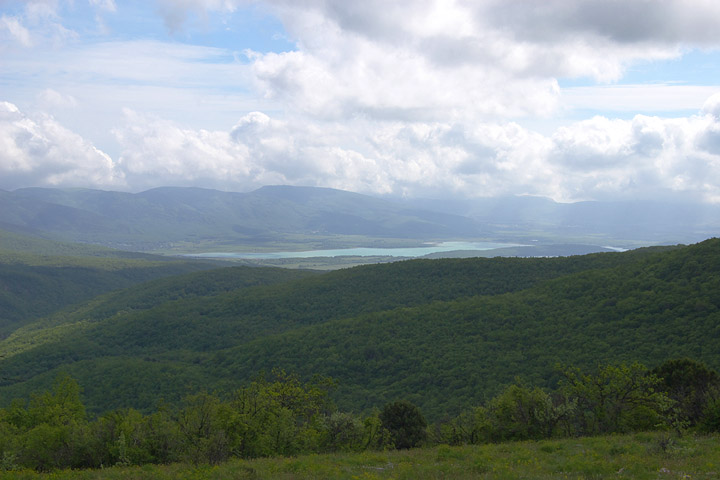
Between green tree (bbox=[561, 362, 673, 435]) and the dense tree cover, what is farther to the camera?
the dense tree cover

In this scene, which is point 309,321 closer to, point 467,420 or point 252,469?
point 467,420

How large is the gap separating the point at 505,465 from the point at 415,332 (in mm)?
77875

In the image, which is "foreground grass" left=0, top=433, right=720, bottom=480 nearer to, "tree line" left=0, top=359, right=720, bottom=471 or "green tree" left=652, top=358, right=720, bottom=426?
"tree line" left=0, top=359, right=720, bottom=471

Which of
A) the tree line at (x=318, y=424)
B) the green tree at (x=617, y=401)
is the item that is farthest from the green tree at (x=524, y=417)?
the green tree at (x=617, y=401)

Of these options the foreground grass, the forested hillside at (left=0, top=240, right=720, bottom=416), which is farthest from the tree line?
the forested hillside at (left=0, top=240, right=720, bottom=416)

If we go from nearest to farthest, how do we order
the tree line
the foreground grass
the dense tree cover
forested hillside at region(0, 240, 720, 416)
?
1. the foreground grass
2. the tree line
3. forested hillside at region(0, 240, 720, 416)
4. the dense tree cover

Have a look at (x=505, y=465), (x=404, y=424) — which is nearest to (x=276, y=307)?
(x=404, y=424)

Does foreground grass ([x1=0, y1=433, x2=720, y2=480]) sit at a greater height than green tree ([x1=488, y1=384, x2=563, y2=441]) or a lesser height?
greater

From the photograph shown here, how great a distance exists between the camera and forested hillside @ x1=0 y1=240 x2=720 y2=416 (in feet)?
242

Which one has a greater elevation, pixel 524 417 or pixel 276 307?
pixel 524 417

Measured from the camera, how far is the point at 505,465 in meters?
22.5

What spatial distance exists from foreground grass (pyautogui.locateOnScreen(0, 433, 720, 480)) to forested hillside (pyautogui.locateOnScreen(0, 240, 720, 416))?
34.9 m

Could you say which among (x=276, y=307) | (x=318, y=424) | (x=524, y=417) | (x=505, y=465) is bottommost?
(x=276, y=307)

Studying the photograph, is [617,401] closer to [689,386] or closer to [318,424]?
[689,386]
